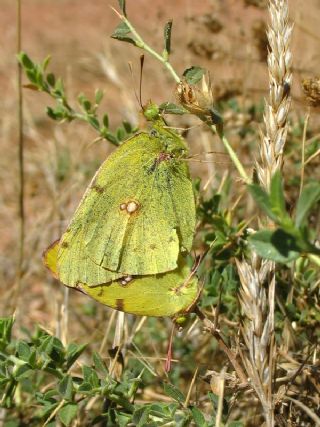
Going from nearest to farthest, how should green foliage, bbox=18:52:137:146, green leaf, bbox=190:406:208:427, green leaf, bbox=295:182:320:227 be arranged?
green leaf, bbox=295:182:320:227
green leaf, bbox=190:406:208:427
green foliage, bbox=18:52:137:146

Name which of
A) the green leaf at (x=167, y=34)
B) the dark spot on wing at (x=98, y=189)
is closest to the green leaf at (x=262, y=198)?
the green leaf at (x=167, y=34)

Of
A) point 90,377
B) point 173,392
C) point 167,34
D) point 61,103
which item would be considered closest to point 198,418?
point 173,392

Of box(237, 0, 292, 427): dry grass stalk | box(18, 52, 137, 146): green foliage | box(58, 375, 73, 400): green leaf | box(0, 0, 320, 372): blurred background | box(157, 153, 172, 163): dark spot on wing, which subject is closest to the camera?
box(237, 0, 292, 427): dry grass stalk

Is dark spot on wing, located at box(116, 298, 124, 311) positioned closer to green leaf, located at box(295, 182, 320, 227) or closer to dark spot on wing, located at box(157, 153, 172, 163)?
dark spot on wing, located at box(157, 153, 172, 163)

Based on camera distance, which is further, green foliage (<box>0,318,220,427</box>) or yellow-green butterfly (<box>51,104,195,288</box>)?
yellow-green butterfly (<box>51,104,195,288</box>)

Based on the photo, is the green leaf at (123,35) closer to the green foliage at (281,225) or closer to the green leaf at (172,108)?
the green leaf at (172,108)

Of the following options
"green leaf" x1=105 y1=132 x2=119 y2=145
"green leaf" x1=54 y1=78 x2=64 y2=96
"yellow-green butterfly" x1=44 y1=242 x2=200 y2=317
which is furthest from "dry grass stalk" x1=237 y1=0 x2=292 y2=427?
"green leaf" x1=54 y1=78 x2=64 y2=96

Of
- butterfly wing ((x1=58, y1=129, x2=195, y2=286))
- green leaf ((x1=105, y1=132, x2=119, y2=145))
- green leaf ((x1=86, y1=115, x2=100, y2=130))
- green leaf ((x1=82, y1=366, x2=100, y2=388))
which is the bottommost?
green leaf ((x1=82, y1=366, x2=100, y2=388))
